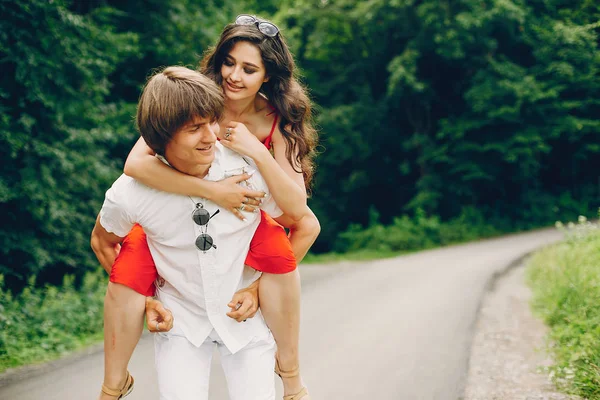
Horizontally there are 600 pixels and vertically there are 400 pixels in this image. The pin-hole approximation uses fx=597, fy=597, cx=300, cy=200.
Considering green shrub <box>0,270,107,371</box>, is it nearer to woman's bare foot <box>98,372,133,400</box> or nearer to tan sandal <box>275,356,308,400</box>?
woman's bare foot <box>98,372,133,400</box>

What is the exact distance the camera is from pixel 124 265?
81.4 inches

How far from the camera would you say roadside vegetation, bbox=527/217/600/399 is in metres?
4.29

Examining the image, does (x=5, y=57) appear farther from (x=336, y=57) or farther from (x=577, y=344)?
(x=336, y=57)

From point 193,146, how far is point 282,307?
71 cm

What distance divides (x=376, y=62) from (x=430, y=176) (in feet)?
16.0

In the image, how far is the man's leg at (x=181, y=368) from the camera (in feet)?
6.41

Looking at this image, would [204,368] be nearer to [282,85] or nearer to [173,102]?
[173,102]

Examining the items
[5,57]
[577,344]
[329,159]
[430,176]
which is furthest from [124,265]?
[329,159]

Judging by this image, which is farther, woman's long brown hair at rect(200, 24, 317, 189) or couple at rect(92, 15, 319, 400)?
woman's long brown hair at rect(200, 24, 317, 189)

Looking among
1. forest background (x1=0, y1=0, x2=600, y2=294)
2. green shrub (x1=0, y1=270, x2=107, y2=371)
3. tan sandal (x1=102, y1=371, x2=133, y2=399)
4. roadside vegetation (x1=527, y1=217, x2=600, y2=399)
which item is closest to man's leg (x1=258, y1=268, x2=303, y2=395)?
tan sandal (x1=102, y1=371, x2=133, y2=399)

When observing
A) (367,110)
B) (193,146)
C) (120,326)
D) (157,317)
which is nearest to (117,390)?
(120,326)

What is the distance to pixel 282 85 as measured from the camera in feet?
8.65

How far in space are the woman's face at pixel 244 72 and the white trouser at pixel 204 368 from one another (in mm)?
1043

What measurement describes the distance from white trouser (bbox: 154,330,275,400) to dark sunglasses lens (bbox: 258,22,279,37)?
129 cm
